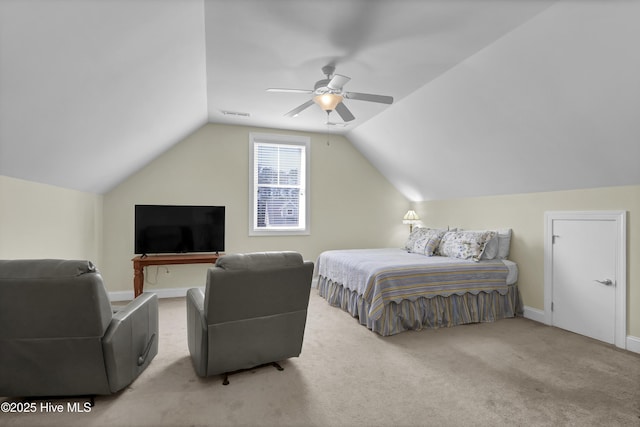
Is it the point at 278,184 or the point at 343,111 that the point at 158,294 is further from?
the point at 343,111

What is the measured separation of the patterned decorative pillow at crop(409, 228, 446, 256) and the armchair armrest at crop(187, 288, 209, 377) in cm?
309

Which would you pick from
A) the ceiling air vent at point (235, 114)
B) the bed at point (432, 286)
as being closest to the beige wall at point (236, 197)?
the ceiling air vent at point (235, 114)

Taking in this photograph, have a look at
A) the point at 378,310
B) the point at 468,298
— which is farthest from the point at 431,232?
the point at 378,310

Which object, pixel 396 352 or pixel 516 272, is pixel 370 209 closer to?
pixel 516 272

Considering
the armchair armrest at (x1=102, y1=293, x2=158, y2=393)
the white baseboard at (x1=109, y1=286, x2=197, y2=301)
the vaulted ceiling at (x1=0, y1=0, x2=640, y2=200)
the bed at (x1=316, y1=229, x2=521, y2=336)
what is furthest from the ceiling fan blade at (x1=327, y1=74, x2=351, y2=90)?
the white baseboard at (x1=109, y1=286, x2=197, y2=301)

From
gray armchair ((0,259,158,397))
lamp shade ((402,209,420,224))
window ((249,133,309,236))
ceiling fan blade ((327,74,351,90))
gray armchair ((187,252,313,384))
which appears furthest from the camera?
lamp shade ((402,209,420,224))

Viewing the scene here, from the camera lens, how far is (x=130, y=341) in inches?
90.3

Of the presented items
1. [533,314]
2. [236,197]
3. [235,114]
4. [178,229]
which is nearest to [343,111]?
[235,114]

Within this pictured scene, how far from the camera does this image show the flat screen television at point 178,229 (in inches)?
177

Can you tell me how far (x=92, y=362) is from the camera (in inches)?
80.9

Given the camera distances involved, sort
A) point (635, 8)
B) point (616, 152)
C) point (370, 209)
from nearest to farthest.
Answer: point (635, 8) → point (616, 152) → point (370, 209)

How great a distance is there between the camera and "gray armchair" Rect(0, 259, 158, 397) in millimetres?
1860

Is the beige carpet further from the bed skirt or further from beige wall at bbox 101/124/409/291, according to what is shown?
beige wall at bbox 101/124/409/291

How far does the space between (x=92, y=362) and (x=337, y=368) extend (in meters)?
1.68
